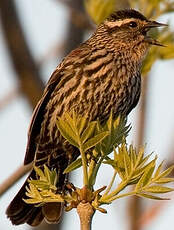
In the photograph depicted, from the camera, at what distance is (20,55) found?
15.7 feet

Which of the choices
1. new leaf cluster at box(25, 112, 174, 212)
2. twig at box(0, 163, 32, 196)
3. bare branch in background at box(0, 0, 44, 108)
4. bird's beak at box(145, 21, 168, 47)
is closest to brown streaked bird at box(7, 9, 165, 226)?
bird's beak at box(145, 21, 168, 47)

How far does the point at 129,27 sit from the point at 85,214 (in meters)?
2.27

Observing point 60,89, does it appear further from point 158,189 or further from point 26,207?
point 158,189

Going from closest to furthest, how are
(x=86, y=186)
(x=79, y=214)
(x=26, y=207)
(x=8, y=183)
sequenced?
(x=79, y=214) → (x=86, y=186) → (x=8, y=183) → (x=26, y=207)

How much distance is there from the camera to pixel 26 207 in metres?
3.98

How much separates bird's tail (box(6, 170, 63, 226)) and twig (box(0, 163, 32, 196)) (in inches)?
17.6

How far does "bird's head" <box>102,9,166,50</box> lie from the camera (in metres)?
4.08

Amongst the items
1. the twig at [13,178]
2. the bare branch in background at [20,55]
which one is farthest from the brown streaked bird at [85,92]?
the bare branch in background at [20,55]

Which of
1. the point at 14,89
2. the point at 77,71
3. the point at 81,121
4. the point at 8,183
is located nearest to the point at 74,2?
the point at 14,89

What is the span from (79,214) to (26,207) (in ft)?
5.70

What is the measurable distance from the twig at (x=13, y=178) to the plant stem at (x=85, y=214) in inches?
32.9

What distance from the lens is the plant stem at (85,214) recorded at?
6.98 ft

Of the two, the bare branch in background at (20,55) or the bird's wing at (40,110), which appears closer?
the bird's wing at (40,110)

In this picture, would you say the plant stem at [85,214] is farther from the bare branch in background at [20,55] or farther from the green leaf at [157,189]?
the bare branch in background at [20,55]
